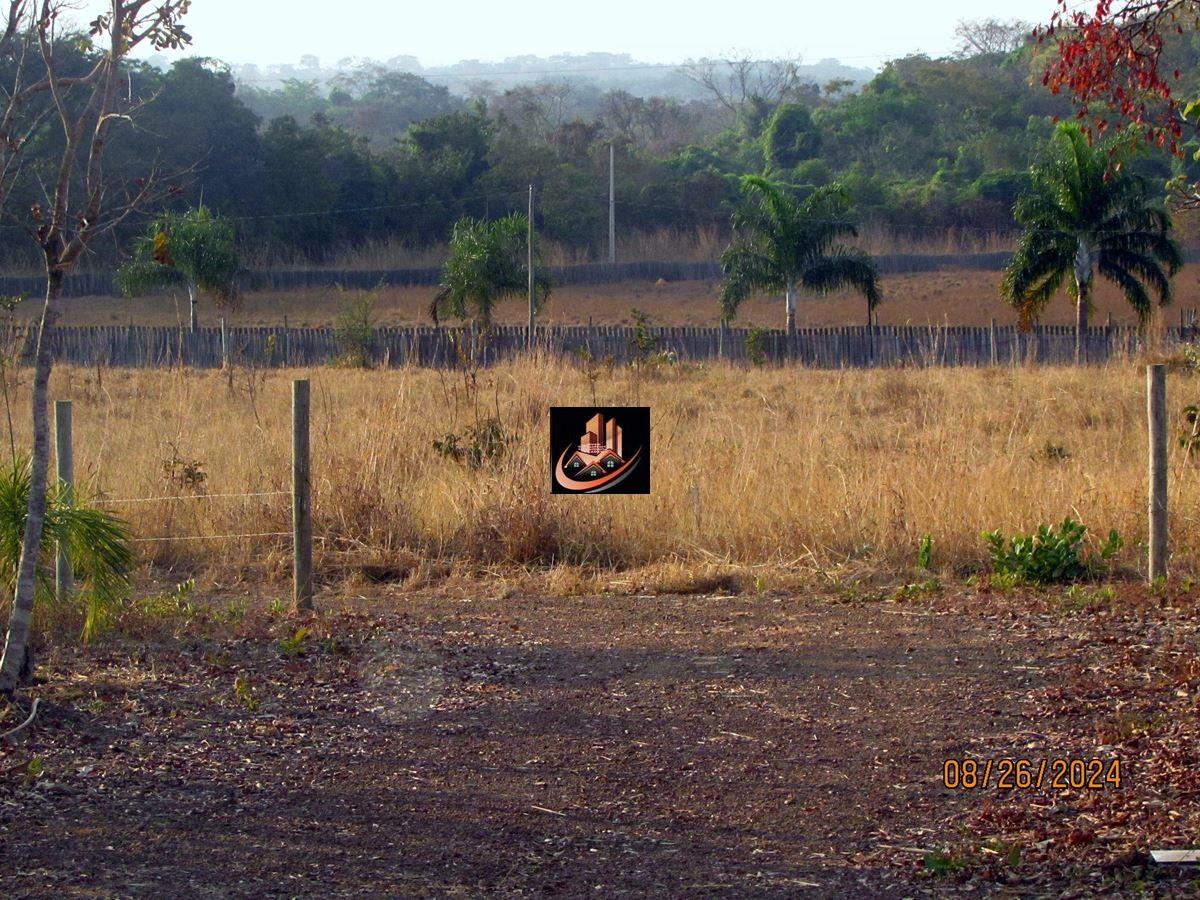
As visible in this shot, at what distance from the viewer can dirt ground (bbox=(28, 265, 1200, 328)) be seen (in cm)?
3488

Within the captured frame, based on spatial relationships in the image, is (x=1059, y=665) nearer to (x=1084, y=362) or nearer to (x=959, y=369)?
(x=959, y=369)

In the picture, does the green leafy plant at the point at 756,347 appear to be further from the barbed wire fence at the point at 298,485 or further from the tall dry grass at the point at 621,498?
the barbed wire fence at the point at 298,485

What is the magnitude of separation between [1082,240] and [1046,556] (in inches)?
746

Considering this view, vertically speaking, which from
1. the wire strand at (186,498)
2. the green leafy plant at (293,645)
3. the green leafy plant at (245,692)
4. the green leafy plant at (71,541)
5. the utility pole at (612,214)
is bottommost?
the green leafy plant at (245,692)

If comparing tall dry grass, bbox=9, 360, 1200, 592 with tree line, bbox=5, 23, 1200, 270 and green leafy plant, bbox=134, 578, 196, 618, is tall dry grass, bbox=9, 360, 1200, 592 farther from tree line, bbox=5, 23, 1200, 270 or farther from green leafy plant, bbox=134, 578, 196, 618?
tree line, bbox=5, 23, 1200, 270

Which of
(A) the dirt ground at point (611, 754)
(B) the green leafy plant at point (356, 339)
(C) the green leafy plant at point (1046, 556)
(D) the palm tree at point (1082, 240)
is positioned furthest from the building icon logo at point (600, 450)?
(D) the palm tree at point (1082, 240)

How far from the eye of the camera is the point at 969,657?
5.35m

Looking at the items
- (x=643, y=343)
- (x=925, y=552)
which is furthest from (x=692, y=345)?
(x=925, y=552)

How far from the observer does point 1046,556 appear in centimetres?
678

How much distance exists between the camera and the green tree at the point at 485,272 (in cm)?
2714

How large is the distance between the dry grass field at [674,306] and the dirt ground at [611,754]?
1127 inches

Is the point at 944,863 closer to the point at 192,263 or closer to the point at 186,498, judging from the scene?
the point at 186,498

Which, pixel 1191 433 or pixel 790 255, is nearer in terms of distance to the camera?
pixel 1191 433

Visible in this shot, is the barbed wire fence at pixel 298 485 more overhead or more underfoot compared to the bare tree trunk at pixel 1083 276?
more underfoot
